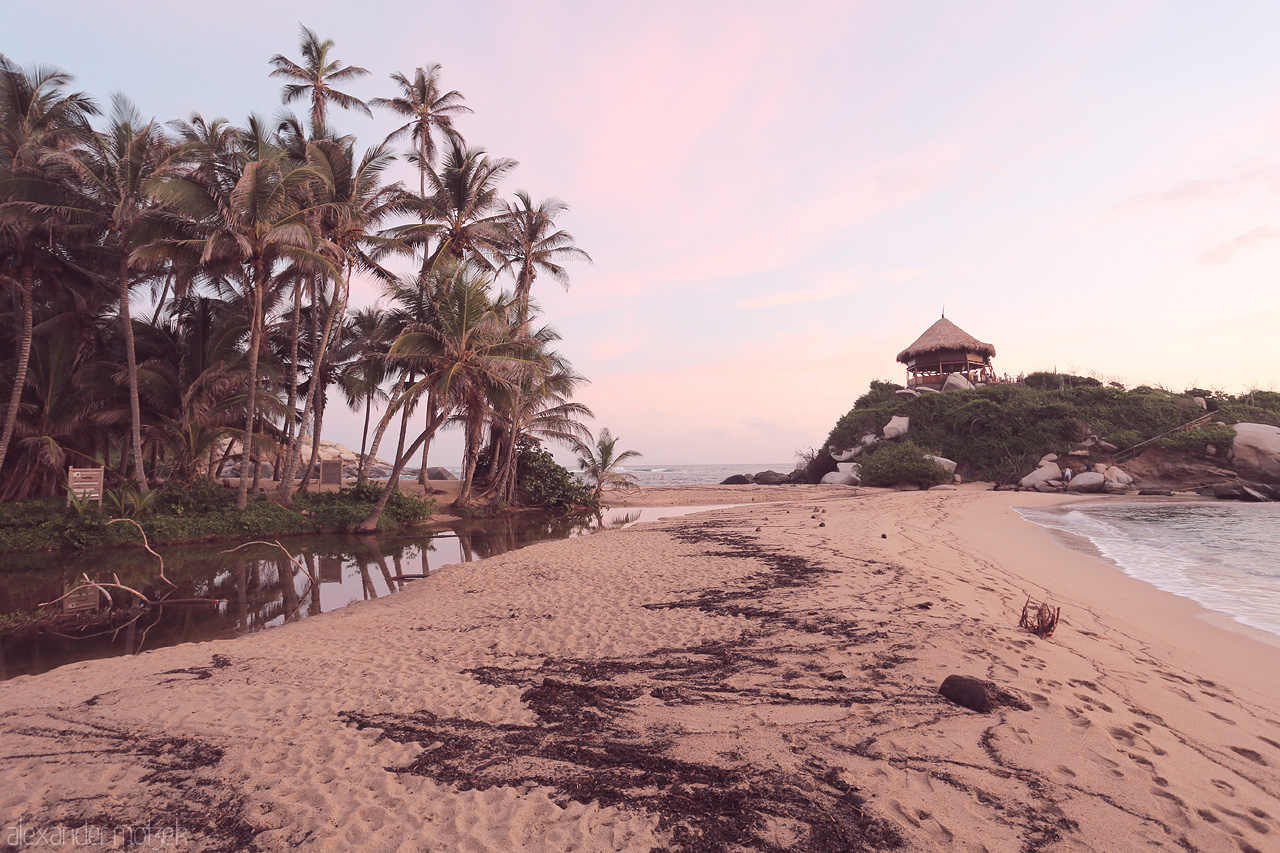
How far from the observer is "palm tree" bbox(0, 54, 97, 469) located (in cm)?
1270

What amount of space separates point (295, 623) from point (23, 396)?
1541cm

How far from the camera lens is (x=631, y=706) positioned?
4.14 metres

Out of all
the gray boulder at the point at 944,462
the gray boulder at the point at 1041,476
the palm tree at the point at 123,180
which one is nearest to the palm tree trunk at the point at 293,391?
the palm tree at the point at 123,180

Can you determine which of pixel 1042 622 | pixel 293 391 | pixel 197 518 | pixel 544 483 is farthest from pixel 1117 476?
pixel 197 518

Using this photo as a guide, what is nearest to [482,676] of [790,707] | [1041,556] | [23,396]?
[790,707]

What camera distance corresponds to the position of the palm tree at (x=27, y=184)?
12703 millimetres

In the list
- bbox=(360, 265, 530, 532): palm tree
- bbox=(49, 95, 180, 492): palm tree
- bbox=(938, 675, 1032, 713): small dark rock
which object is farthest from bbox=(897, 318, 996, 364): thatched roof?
bbox=(49, 95, 180, 492): palm tree

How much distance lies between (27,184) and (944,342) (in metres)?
41.6

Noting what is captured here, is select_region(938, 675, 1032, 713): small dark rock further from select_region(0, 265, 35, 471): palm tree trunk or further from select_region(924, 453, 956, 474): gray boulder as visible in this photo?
select_region(924, 453, 956, 474): gray boulder

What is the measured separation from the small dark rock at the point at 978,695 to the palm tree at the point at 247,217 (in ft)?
52.6

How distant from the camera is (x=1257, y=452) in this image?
25328 mm

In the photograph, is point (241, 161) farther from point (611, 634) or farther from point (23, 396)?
point (611, 634)

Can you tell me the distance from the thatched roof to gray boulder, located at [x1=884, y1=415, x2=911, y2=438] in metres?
6.67

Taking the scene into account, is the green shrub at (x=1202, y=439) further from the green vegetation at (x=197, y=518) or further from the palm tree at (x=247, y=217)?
the palm tree at (x=247, y=217)
